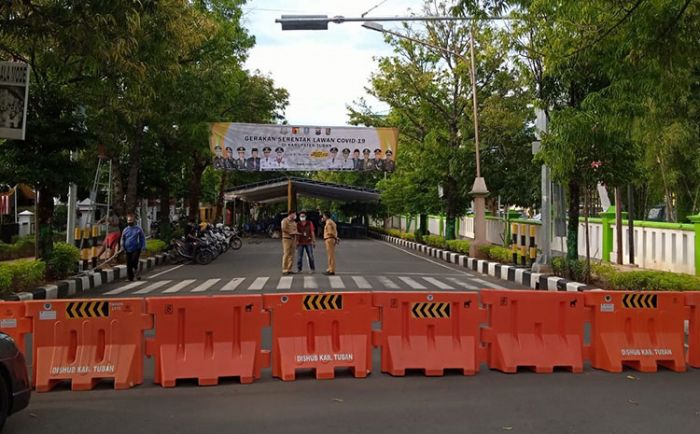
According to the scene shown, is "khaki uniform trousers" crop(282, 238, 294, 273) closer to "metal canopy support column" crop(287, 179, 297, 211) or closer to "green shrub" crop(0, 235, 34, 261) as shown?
"green shrub" crop(0, 235, 34, 261)

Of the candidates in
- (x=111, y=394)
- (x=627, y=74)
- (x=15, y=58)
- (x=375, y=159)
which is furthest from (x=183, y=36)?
(x=375, y=159)

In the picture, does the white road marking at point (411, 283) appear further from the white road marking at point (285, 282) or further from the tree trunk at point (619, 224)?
the tree trunk at point (619, 224)

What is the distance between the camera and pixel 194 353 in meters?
6.28

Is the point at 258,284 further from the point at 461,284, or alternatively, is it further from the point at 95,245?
the point at 95,245

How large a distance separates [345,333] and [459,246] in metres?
17.9

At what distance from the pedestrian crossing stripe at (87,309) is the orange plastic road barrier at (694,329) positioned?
5783mm

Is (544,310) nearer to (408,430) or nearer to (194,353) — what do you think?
(408,430)

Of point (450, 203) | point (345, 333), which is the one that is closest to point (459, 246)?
point (450, 203)

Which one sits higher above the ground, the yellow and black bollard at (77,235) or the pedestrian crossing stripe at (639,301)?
the yellow and black bollard at (77,235)

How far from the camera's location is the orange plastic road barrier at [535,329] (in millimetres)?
6723

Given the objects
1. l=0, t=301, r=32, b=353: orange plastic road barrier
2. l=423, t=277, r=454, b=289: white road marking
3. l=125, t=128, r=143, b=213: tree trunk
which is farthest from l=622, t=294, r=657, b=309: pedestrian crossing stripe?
l=125, t=128, r=143, b=213: tree trunk

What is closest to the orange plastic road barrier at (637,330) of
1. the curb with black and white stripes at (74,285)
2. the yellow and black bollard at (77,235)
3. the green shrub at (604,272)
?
the green shrub at (604,272)

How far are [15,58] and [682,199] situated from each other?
18152 millimetres

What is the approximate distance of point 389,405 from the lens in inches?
216
